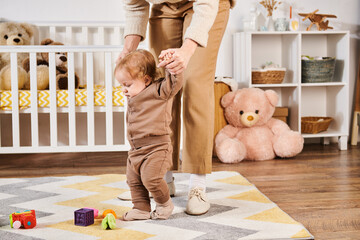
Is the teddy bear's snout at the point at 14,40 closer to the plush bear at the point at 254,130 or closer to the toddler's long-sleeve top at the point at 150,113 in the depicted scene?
the plush bear at the point at 254,130

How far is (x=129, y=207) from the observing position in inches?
66.1

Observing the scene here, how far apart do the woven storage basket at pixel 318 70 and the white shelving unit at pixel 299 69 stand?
4cm

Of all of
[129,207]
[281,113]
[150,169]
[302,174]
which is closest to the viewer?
[150,169]

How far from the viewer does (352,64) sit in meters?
3.42

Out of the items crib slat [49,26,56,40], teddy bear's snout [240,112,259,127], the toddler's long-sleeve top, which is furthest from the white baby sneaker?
crib slat [49,26,56,40]

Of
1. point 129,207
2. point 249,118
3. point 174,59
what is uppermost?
point 174,59

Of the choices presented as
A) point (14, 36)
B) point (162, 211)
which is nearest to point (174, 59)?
point (162, 211)

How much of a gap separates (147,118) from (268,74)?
66.7 inches

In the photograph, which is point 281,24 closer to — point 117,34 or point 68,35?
point 117,34

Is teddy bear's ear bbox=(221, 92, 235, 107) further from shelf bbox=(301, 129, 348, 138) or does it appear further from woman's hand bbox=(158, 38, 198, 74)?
woman's hand bbox=(158, 38, 198, 74)

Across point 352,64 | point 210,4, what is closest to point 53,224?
point 210,4

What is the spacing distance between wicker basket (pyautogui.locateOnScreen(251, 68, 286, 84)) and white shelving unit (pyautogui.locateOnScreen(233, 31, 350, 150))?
3 centimetres

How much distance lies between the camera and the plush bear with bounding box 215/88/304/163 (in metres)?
2.73

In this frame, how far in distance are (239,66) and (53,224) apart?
1.93 metres
